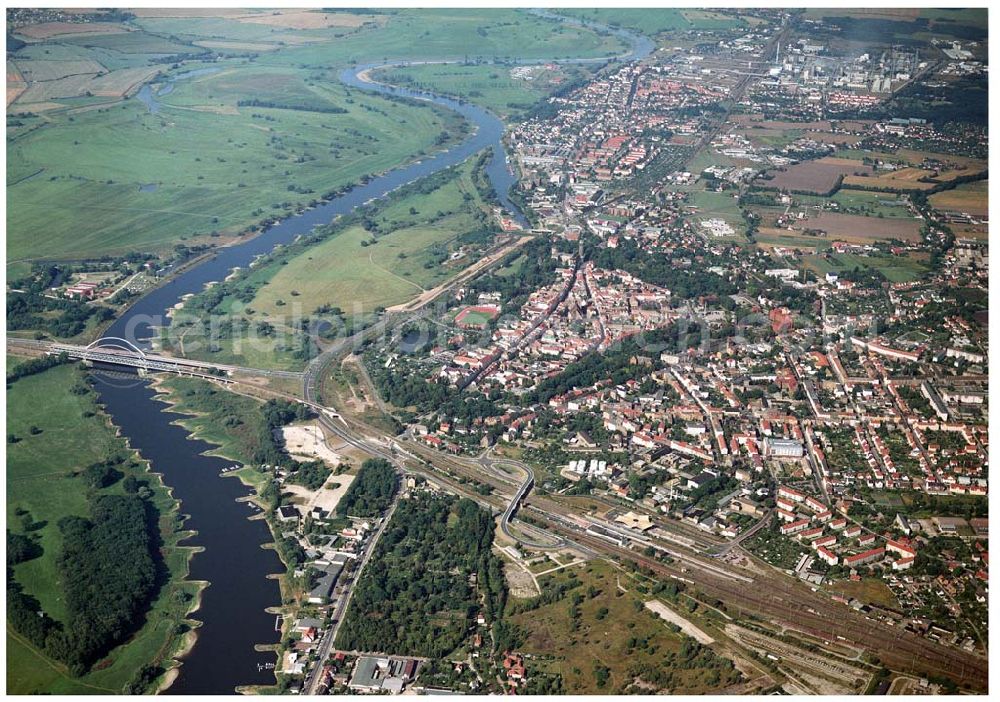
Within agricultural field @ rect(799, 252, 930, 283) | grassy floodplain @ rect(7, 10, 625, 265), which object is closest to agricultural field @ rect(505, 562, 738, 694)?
agricultural field @ rect(799, 252, 930, 283)

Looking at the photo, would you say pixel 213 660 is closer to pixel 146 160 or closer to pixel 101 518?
pixel 101 518

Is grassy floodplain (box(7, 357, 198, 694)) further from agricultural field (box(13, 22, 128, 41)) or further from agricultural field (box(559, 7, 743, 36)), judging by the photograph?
agricultural field (box(559, 7, 743, 36))

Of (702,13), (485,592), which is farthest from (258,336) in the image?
(702,13)

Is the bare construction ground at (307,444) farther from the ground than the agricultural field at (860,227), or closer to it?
closer to it

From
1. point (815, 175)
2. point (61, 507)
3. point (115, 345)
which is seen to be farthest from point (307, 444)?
point (815, 175)

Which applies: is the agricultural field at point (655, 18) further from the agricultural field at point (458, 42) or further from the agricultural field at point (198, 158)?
the agricultural field at point (198, 158)

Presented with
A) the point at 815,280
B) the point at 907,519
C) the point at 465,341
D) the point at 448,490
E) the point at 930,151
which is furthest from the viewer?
the point at 930,151

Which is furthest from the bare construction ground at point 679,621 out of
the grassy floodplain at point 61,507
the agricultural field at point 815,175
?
the agricultural field at point 815,175
